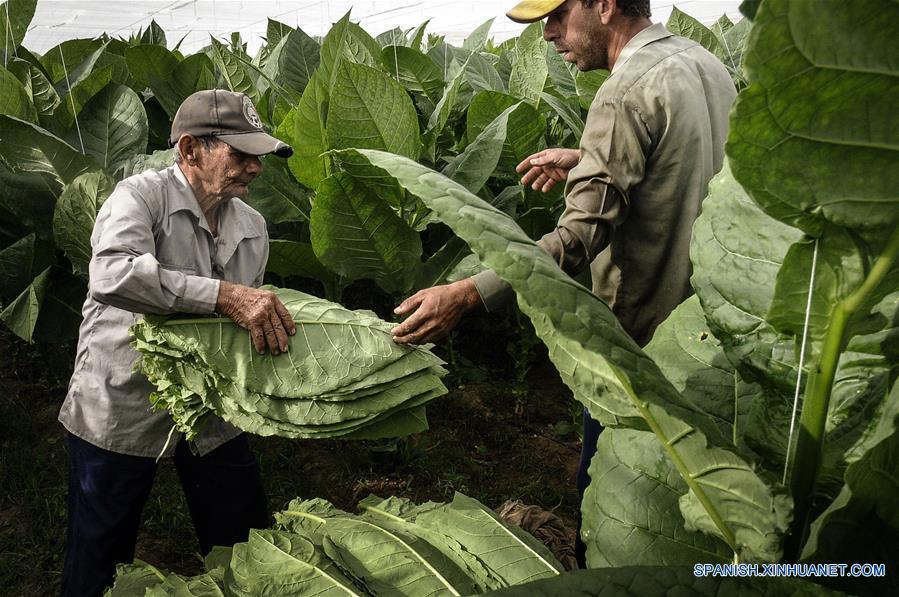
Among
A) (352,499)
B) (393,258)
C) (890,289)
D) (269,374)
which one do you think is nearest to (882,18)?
(890,289)

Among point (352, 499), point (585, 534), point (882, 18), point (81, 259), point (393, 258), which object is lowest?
point (352, 499)

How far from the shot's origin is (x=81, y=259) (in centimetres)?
330

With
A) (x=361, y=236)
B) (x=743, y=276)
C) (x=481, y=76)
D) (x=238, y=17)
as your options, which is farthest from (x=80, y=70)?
(x=238, y=17)

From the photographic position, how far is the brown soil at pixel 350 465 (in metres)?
3.13

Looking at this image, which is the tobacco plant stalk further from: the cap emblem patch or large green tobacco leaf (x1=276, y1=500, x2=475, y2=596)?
the cap emblem patch

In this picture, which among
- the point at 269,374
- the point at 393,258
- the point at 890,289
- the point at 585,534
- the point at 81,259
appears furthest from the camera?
the point at 81,259

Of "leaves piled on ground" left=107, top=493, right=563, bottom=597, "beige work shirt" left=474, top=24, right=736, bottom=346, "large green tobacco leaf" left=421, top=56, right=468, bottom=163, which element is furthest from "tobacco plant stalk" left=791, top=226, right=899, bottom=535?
"large green tobacco leaf" left=421, top=56, right=468, bottom=163

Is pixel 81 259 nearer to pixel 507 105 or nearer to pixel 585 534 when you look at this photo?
pixel 507 105

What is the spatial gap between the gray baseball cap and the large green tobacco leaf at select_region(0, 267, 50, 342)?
129 centimetres

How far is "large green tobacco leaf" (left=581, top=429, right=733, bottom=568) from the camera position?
0.99 m

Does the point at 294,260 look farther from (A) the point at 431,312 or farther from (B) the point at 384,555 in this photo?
(B) the point at 384,555

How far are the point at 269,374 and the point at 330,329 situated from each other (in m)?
0.18

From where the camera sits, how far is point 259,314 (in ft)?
6.46

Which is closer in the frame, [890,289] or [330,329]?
[890,289]
